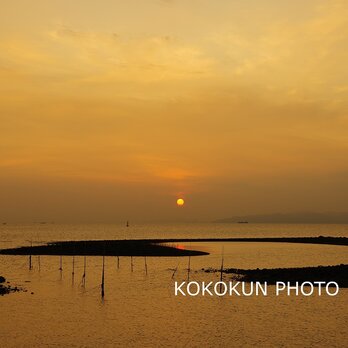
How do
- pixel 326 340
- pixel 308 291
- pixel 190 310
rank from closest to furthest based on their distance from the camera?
pixel 326 340 → pixel 190 310 → pixel 308 291

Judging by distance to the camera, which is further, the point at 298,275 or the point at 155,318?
the point at 298,275

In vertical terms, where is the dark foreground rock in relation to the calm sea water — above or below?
above

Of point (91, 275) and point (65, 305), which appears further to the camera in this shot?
point (91, 275)

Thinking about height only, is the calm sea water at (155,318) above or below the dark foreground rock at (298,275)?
below

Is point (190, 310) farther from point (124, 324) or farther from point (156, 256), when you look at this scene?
point (156, 256)

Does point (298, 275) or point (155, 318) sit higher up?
point (298, 275)

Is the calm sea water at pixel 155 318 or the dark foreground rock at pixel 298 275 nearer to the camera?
the calm sea water at pixel 155 318

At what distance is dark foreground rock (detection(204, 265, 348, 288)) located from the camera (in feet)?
209

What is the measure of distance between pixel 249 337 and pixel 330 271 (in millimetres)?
34953

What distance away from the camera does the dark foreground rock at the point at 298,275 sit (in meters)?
63.8

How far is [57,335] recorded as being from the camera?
3956 cm

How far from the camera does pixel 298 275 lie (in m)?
67.8

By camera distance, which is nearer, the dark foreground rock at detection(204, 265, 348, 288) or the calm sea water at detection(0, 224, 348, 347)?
the calm sea water at detection(0, 224, 348, 347)

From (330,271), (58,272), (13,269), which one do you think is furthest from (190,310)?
(13,269)
